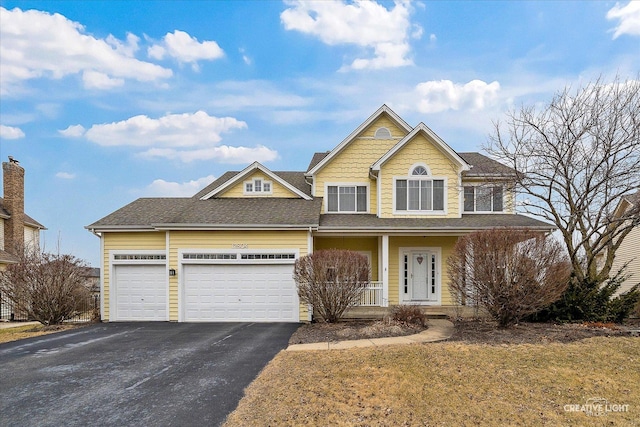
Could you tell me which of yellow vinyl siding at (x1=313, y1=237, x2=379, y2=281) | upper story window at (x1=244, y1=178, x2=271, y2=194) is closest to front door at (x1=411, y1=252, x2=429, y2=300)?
yellow vinyl siding at (x1=313, y1=237, x2=379, y2=281)

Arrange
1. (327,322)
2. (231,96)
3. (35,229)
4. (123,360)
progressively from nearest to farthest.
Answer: (123,360) < (327,322) < (231,96) < (35,229)

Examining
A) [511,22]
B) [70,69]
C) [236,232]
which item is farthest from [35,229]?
[511,22]

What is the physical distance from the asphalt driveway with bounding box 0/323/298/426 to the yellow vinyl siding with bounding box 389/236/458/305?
19.5ft

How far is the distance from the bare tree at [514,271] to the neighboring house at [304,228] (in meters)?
4.47

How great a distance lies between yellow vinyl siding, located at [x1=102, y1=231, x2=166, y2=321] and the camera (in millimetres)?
15383

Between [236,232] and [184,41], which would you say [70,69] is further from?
[236,232]

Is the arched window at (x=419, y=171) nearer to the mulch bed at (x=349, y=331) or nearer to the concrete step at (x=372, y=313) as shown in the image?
the concrete step at (x=372, y=313)

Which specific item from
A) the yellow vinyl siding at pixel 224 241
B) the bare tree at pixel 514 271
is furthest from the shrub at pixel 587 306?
the yellow vinyl siding at pixel 224 241

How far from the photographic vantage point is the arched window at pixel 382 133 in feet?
59.3

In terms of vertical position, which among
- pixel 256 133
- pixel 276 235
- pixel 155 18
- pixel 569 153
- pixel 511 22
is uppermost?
pixel 155 18

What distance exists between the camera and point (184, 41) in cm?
1817

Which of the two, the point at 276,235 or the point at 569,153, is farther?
the point at 276,235

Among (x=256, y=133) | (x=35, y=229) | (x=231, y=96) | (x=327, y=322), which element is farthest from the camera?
(x=35, y=229)

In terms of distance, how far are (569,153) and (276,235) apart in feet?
34.2
